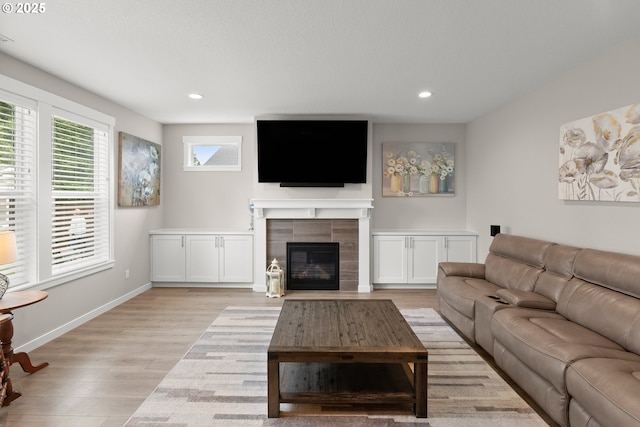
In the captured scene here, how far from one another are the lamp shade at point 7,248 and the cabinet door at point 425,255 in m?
4.49

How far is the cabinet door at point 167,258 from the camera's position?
210 inches

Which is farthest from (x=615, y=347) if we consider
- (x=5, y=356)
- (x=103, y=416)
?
(x=5, y=356)

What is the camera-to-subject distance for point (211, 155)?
18.9 feet

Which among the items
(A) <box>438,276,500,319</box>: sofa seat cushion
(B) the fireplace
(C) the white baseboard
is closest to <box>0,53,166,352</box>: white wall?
(C) the white baseboard

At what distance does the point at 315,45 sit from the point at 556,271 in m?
2.78

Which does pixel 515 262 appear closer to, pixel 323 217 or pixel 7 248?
pixel 323 217

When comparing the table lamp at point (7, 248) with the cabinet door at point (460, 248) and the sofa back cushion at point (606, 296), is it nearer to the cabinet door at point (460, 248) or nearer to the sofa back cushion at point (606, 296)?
the sofa back cushion at point (606, 296)

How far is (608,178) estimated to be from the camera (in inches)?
111

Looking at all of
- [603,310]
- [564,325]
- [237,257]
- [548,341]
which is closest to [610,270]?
[603,310]

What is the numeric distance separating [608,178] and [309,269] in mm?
3686

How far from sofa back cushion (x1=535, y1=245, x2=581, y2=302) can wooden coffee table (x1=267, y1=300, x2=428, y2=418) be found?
134 cm

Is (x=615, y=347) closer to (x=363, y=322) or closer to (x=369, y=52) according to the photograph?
(x=363, y=322)

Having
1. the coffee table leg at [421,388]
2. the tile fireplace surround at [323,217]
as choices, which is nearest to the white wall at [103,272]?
the tile fireplace surround at [323,217]

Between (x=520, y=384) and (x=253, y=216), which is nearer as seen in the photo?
(x=520, y=384)
